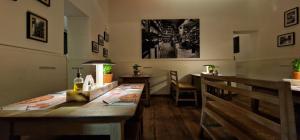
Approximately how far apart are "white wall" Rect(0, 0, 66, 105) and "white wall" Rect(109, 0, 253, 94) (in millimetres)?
3173

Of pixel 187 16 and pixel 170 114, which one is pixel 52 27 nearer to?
pixel 170 114

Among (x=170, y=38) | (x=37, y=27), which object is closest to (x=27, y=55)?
(x=37, y=27)

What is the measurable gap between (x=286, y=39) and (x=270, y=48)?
656mm

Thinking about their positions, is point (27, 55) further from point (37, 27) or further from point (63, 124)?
point (63, 124)

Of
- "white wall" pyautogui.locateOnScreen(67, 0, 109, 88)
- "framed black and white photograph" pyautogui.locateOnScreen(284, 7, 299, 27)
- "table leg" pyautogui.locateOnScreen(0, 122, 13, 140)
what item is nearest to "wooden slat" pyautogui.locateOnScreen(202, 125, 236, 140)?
"table leg" pyautogui.locateOnScreen(0, 122, 13, 140)

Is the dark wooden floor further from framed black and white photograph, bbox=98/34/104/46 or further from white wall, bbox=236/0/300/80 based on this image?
white wall, bbox=236/0/300/80

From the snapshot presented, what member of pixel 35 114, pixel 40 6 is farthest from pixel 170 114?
pixel 35 114

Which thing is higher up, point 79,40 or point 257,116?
point 79,40

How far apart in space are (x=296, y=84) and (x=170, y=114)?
2114 mm

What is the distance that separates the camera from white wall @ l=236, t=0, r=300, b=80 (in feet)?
15.2

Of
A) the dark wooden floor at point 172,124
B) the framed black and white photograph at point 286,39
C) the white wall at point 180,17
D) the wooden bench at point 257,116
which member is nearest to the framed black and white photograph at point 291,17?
the framed black and white photograph at point 286,39

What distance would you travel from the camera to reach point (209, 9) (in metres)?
6.06

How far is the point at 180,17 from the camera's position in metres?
6.04

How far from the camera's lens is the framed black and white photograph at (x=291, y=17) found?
4.33 m
